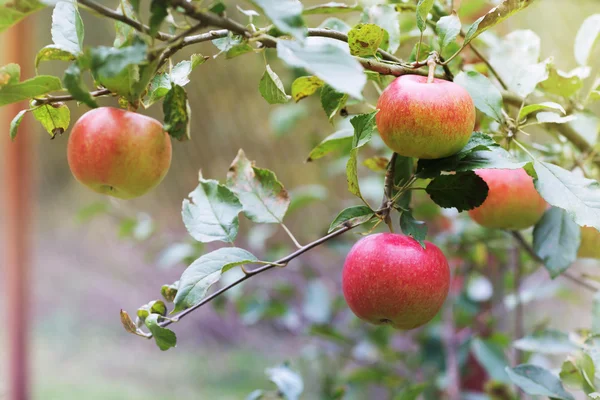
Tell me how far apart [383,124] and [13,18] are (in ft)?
0.75

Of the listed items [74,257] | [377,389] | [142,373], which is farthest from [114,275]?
[377,389]

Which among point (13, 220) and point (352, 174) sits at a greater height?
point (352, 174)

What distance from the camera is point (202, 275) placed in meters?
0.37

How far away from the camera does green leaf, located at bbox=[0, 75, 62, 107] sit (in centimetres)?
34

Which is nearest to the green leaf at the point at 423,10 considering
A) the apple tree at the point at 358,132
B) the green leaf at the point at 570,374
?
the apple tree at the point at 358,132

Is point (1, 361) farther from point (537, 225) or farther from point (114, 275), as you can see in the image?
point (537, 225)

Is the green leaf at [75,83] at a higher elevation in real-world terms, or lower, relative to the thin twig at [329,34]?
higher

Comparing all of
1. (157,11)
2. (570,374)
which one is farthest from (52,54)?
(570,374)

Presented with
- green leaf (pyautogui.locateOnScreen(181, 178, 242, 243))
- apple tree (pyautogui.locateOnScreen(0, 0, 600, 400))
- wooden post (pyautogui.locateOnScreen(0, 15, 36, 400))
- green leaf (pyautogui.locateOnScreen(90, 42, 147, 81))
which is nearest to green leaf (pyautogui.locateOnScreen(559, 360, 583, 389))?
apple tree (pyautogui.locateOnScreen(0, 0, 600, 400))

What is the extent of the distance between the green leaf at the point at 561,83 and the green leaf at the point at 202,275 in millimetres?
324

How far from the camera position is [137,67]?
1.13 ft

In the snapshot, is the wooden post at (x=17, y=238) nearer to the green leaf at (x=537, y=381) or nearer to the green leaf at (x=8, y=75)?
the green leaf at (x=8, y=75)

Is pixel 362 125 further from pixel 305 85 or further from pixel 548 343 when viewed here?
pixel 548 343

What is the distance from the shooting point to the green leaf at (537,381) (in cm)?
46
